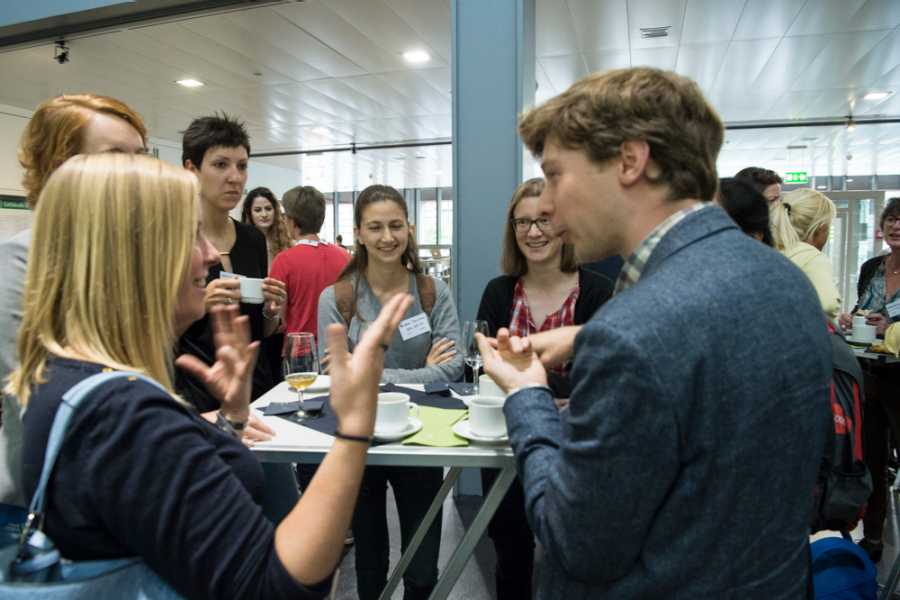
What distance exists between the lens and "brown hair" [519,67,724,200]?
34.0 inches

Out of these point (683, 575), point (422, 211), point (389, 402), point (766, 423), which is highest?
point (422, 211)

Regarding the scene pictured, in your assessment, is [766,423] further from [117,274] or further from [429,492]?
[429,492]

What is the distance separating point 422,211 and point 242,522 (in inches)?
612

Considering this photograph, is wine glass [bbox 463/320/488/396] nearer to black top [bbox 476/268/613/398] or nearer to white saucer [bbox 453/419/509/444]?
white saucer [bbox 453/419/509/444]

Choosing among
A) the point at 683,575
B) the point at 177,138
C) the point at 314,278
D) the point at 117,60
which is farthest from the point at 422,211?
the point at 683,575

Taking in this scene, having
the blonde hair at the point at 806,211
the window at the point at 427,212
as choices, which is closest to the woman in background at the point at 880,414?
the blonde hair at the point at 806,211

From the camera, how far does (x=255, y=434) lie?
4.14 feet

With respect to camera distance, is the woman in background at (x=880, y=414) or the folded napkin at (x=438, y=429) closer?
the folded napkin at (x=438, y=429)

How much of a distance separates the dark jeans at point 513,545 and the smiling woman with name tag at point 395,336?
8.1 inches

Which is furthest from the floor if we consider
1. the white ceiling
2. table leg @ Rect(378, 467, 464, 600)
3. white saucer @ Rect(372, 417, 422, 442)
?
the white ceiling

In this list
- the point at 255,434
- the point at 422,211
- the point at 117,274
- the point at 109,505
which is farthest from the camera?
the point at 422,211

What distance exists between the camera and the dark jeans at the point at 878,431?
2.59 m

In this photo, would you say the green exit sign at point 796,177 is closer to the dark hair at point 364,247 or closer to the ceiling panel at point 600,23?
the ceiling panel at point 600,23

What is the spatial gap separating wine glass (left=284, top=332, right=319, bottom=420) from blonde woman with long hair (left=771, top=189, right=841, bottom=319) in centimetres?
196
